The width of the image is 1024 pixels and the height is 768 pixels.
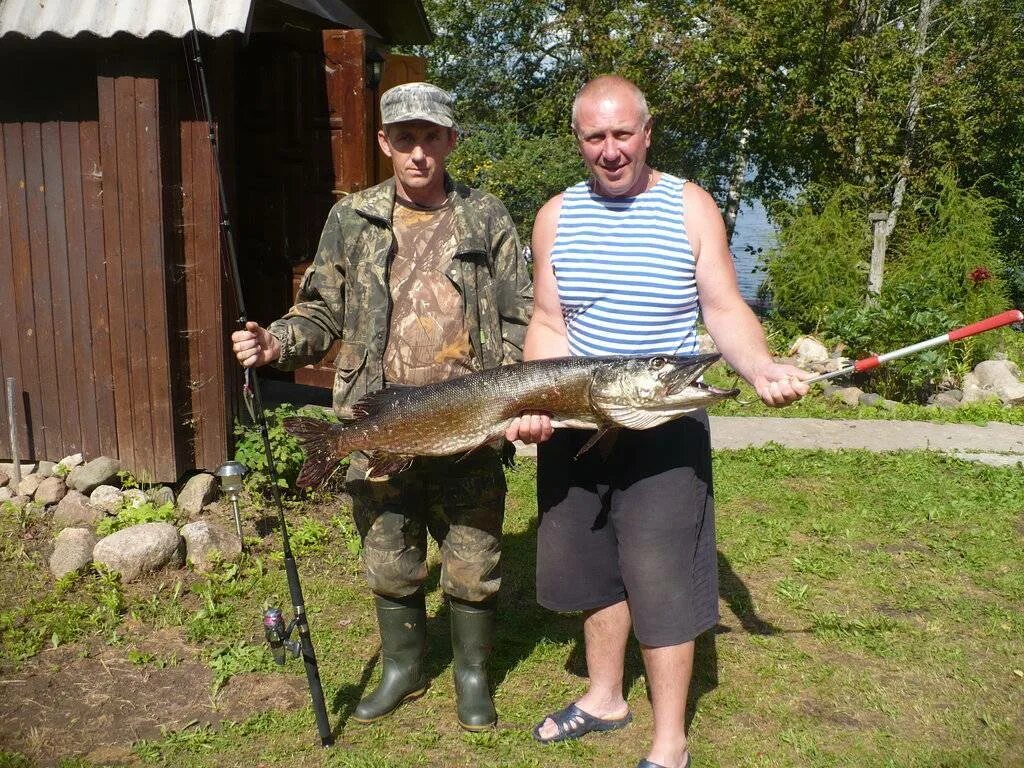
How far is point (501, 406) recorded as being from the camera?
3242 millimetres

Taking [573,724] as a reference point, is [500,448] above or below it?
above

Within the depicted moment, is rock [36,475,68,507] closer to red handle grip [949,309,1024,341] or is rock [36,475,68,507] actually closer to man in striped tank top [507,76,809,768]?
man in striped tank top [507,76,809,768]

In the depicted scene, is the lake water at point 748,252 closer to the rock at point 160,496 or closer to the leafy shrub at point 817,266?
the leafy shrub at point 817,266

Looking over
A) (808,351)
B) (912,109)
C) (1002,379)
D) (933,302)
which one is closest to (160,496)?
(808,351)

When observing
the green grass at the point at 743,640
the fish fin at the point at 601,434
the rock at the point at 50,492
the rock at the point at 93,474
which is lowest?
the green grass at the point at 743,640

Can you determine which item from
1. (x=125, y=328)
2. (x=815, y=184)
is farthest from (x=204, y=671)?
(x=815, y=184)

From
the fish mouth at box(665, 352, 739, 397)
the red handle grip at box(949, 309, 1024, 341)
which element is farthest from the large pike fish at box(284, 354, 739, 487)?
the red handle grip at box(949, 309, 1024, 341)

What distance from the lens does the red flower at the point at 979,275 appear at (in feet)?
34.2

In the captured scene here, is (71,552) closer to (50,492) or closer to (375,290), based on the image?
(50,492)

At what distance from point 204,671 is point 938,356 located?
7.36 m

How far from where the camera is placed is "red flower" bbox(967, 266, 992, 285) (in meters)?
10.4

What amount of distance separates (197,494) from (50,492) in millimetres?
832

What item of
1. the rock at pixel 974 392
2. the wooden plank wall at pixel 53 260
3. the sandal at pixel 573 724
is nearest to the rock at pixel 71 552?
the wooden plank wall at pixel 53 260

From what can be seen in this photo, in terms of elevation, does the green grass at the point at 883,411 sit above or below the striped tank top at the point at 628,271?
below
